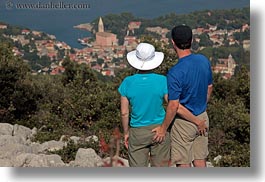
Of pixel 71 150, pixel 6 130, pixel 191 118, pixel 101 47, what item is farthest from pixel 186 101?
pixel 101 47

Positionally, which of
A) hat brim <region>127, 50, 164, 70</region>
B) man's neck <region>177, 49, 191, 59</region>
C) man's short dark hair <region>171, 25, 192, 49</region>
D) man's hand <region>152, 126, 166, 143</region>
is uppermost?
man's short dark hair <region>171, 25, 192, 49</region>

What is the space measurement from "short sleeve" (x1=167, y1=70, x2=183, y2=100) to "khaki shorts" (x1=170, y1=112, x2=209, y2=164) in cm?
22

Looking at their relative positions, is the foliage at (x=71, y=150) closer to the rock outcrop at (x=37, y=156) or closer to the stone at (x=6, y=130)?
the rock outcrop at (x=37, y=156)

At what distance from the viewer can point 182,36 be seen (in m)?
3.99

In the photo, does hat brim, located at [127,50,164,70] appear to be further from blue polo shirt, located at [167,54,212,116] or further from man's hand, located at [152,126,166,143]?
man's hand, located at [152,126,166,143]

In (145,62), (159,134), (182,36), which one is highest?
(182,36)

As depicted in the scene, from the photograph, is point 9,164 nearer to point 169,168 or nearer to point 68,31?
point 169,168

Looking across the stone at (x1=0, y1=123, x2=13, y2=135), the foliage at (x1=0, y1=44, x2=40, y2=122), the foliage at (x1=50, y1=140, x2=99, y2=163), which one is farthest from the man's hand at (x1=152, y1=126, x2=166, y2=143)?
the foliage at (x1=0, y1=44, x2=40, y2=122)

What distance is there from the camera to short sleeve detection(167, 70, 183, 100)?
3.94 metres

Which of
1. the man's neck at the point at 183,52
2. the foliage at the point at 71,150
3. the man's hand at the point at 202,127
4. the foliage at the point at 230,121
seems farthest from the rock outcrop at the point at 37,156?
the foliage at the point at 230,121

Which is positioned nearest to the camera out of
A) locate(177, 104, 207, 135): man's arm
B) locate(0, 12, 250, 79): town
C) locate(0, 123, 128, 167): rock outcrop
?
locate(177, 104, 207, 135): man's arm

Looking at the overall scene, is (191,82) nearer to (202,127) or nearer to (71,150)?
(202,127)

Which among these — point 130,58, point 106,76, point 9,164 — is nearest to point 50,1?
point 106,76

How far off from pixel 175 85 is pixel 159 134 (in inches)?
13.3
